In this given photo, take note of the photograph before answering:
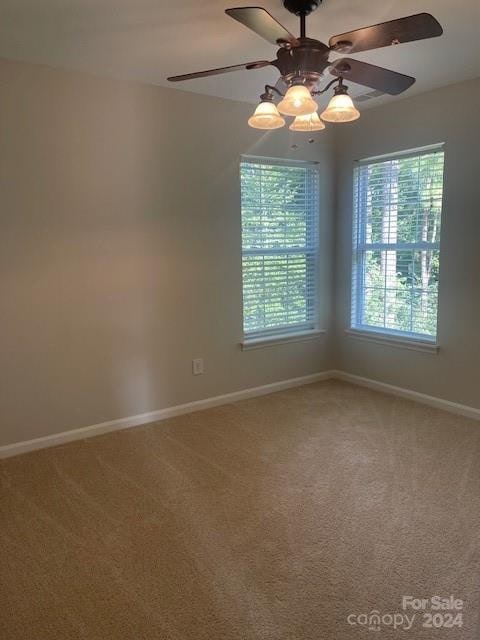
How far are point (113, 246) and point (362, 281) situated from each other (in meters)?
2.21

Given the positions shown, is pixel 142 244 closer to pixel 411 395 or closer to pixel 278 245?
pixel 278 245

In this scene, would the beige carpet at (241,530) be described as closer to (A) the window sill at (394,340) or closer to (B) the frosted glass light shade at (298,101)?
(A) the window sill at (394,340)

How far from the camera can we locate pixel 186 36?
246cm

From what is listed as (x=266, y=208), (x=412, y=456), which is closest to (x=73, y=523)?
(x=412, y=456)

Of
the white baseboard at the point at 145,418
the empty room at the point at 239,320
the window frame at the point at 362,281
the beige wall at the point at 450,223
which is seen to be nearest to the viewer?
the empty room at the point at 239,320

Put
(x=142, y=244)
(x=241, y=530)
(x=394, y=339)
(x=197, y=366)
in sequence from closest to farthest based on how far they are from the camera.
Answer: (x=241, y=530)
(x=142, y=244)
(x=197, y=366)
(x=394, y=339)

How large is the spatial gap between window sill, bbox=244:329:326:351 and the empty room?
25 millimetres

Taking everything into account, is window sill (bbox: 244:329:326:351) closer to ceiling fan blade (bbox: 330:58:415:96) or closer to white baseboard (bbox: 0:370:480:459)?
white baseboard (bbox: 0:370:480:459)

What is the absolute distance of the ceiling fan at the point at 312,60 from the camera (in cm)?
168

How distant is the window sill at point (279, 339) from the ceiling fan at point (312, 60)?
2047 mm

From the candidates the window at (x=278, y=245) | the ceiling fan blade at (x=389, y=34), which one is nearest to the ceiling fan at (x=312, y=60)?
the ceiling fan blade at (x=389, y=34)

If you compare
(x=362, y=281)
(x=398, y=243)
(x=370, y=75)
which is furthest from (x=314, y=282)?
(x=370, y=75)

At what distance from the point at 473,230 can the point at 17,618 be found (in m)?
3.40

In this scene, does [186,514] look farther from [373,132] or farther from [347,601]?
[373,132]
